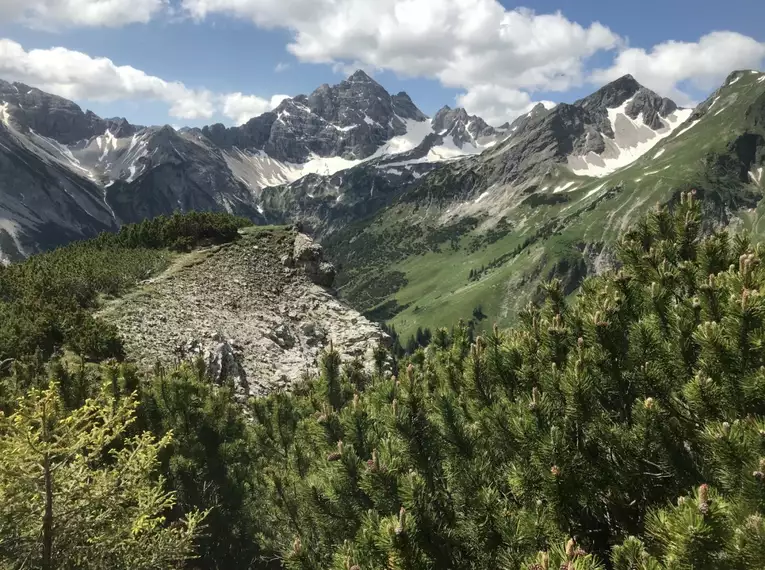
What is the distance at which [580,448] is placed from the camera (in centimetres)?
643

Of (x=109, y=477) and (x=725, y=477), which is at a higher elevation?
(x=109, y=477)

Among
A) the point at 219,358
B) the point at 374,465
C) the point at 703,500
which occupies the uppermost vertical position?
the point at 374,465

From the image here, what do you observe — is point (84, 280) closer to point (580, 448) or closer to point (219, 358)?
point (219, 358)

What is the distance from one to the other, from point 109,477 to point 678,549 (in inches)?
366

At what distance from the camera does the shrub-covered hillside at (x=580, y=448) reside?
15.4 ft

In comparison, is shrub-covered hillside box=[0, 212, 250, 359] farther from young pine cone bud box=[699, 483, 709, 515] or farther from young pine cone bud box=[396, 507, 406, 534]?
young pine cone bud box=[699, 483, 709, 515]

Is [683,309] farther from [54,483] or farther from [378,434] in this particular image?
[54,483]

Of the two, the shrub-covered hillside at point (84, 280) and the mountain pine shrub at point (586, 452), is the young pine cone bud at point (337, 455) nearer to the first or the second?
the mountain pine shrub at point (586, 452)

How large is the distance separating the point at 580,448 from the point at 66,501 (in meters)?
8.50

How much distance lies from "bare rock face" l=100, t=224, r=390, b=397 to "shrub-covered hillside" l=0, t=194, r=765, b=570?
24.6 m

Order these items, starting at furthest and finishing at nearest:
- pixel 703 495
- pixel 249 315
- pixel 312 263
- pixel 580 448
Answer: pixel 312 263 → pixel 249 315 → pixel 580 448 → pixel 703 495

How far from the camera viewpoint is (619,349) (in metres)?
7.31

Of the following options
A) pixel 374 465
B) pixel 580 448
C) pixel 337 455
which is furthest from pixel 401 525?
pixel 580 448

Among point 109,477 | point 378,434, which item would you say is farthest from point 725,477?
point 109,477
